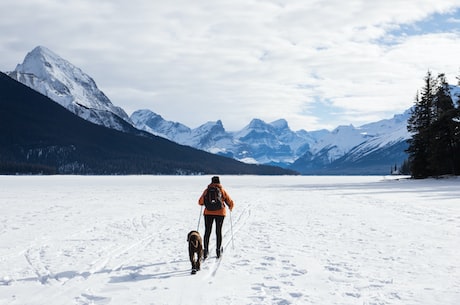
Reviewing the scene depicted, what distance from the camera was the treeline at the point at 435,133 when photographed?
56.1m

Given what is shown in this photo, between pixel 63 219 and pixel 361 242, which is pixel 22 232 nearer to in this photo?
pixel 63 219

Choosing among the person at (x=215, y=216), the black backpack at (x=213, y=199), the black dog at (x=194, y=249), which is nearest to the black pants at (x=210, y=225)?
the person at (x=215, y=216)

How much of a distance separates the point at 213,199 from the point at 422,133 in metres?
54.4

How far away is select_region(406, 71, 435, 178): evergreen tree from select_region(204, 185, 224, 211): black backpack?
54211mm

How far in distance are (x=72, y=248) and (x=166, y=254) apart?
2.96 metres

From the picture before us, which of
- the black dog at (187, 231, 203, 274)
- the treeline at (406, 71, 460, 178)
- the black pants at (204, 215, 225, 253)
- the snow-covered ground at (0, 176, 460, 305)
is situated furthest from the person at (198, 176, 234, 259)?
the treeline at (406, 71, 460, 178)

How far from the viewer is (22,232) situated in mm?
15406

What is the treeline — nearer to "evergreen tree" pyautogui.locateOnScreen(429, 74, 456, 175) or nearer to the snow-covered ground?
"evergreen tree" pyautogui.locateOnScreen(429, 74, 456, 175)

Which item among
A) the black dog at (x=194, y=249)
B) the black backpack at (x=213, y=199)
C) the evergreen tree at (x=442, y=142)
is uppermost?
the evergreen tree at (x=442, y=142)

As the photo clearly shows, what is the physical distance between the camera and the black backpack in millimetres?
10852

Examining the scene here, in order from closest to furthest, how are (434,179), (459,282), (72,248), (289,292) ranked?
(289,292) < (459,282) < (72,248) < (434,179)

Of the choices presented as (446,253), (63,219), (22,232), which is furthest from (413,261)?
(63,219)

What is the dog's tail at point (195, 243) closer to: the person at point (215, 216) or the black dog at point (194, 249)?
the black dog at point (194, 249)

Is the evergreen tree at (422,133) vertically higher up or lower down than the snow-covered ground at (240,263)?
higher up
